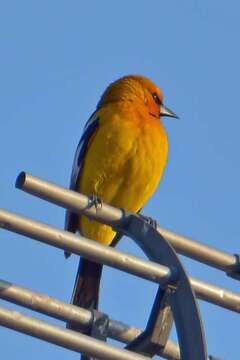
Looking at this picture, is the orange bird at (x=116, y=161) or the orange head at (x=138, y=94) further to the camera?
the orange head at (x=138, y=94)

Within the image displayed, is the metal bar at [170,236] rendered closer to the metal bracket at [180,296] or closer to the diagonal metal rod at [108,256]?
the metal bracket at [180,296]

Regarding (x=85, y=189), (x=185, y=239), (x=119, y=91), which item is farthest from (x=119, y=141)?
(x=185, y=239)

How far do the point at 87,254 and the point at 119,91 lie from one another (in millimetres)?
4708

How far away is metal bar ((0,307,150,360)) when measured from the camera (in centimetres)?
308

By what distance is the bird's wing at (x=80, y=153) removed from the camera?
288 inches

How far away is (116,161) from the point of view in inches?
274

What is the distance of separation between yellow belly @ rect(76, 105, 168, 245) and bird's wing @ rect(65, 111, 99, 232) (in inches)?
3.4

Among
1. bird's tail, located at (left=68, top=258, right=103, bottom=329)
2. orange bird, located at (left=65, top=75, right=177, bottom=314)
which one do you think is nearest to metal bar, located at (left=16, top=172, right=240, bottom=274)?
bird's tail, located at (left=68, top=258, right=103, bottom=329)

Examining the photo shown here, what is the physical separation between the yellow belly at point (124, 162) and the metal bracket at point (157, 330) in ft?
11.3

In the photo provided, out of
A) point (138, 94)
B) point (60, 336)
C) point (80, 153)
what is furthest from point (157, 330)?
point (138, 94)

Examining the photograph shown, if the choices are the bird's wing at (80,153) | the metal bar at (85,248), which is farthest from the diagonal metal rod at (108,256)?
the bird's wing at (80,153)

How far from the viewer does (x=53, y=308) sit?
3371 mm

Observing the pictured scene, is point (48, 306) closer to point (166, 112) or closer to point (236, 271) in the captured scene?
point (236, 271)

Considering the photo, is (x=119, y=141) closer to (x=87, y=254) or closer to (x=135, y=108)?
(x=135, y=108)
